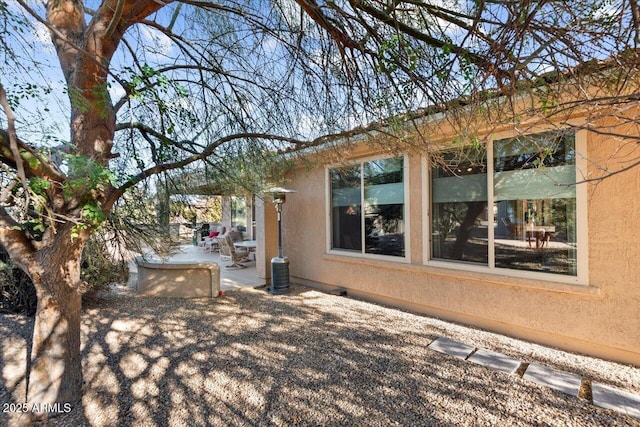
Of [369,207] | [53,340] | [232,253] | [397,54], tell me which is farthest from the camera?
[232,253]

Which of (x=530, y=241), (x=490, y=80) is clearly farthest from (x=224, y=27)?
(x=530, y=241)

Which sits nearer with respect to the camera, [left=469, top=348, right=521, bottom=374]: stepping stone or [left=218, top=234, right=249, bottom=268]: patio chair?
[left=469, top=348, right=521, bottom=374]: stepping stone

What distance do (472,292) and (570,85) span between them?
3421mm

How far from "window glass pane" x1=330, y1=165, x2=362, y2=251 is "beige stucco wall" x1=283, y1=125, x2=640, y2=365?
50cm

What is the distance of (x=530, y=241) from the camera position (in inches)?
179

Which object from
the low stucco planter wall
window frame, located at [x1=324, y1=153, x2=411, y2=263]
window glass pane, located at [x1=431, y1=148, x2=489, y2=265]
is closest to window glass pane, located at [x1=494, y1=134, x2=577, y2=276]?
window glass pane, located at [x1=431, y1=148, x2=489, y2=265]

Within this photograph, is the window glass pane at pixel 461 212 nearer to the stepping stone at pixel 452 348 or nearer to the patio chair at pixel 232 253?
the stepping stone at pixel 452 348

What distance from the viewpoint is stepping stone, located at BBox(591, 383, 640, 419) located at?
9.39 ft

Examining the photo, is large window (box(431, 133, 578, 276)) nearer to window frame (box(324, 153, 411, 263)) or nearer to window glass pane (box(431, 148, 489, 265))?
window glass pane (box(431, 148, 489, 265))

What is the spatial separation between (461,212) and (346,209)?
8.80 ft

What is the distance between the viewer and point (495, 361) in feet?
12.5

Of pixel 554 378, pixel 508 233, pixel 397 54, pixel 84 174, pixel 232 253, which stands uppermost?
pixel 397 54

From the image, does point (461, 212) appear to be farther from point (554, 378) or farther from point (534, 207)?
point (554, 378)

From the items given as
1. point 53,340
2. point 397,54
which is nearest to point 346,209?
point 397,54
